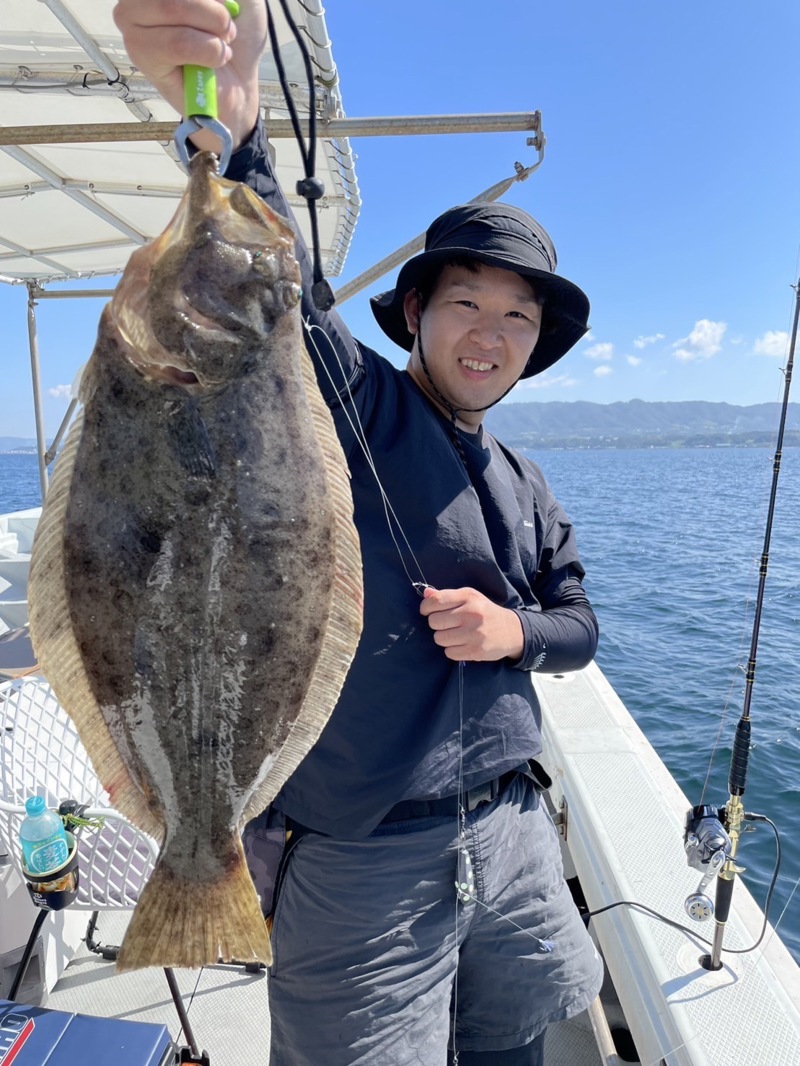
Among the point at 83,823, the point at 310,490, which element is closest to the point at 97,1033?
the point at 83,823

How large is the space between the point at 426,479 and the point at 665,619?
49.3 ft

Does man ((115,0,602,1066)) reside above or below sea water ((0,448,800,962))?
above

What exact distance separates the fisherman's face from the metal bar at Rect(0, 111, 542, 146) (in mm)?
1476

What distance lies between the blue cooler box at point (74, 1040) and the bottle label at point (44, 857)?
1.56ft

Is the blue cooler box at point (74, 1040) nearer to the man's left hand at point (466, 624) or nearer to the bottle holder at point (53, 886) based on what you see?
the bottle holder at point (53, 886)

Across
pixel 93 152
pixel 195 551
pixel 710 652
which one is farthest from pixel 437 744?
pixel 710 652

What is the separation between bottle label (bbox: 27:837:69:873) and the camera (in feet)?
8.96

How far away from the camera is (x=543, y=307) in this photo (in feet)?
8.61

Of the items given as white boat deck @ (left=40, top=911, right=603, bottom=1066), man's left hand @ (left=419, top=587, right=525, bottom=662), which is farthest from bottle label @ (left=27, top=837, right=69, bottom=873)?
man's left hand @ (left=419, top=587, right=525, bottom=662)

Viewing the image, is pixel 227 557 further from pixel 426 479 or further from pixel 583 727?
pixel 583 727

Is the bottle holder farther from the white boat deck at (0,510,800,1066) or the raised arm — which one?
the raised arm

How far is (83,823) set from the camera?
2.99 metres

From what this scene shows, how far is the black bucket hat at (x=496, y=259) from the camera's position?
2.24m

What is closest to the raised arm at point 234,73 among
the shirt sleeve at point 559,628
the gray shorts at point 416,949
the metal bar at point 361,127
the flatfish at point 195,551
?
the flatfish at point 195,551
